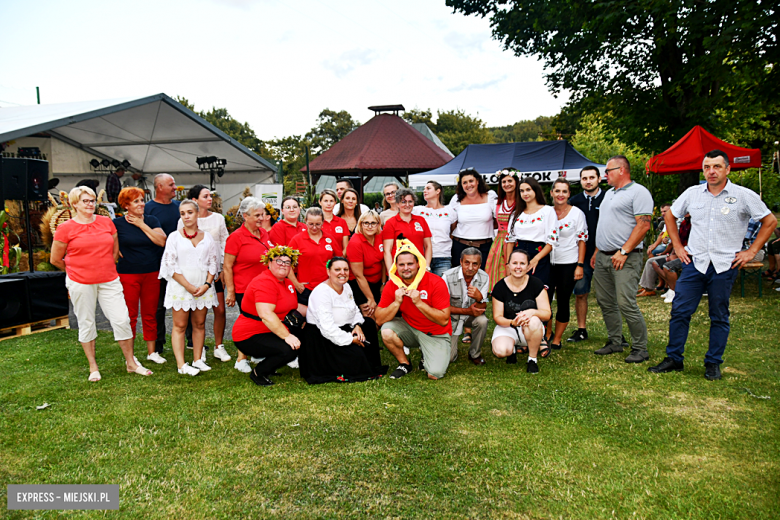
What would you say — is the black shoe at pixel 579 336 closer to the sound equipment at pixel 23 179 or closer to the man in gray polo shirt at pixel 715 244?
the man in gray polo shirt at pixel 715 244

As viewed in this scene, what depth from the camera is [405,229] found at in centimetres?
484

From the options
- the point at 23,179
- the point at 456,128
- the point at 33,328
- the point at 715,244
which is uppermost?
the point at 456,128

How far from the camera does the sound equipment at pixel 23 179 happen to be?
620cm

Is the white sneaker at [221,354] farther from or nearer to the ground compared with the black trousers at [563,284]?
nearer to the ground

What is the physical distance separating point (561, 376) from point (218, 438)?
2773mm

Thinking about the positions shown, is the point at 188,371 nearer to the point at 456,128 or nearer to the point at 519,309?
the point at 519,309

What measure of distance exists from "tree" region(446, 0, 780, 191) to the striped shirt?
5757mm

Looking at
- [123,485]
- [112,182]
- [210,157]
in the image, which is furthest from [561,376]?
[112,182]

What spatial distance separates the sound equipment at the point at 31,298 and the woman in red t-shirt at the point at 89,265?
250cm

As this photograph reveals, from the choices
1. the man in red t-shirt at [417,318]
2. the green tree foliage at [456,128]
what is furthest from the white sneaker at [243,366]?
the green tree foliage at [456,128]

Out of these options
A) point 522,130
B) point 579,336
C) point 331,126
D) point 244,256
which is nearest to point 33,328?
point 244,256

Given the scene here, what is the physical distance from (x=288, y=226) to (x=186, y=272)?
3.64 feet

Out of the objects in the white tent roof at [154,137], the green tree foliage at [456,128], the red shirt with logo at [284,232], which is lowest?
the red shirt with logo at [284,232]

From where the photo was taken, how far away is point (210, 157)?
50.4 ft
